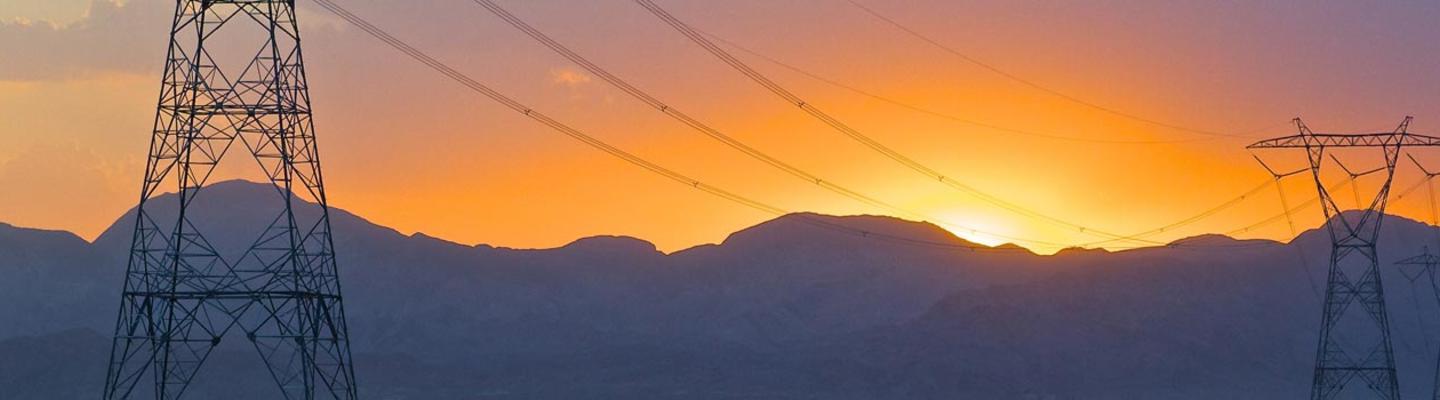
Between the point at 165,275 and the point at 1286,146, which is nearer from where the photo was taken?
the point at 165,275

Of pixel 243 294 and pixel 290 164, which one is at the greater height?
pixel 290 164

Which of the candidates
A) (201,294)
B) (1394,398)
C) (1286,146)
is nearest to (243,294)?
(201,294)

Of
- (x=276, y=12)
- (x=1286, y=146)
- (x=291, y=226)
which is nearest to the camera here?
(x=291, y=226)

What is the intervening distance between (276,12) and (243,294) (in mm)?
9535

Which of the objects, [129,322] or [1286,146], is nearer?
[129,322]

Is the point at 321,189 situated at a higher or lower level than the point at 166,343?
higher

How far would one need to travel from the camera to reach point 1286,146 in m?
93.4

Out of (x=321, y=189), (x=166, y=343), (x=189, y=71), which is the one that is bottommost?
(x=166, y=343)

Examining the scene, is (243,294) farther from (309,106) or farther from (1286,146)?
(1286,146)

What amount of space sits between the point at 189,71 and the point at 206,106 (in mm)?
1319

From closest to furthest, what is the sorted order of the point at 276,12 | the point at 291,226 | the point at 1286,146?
1. the point at 291,226
2. the point at 276,12
3. the point at 1286,146

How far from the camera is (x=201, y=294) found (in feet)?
191

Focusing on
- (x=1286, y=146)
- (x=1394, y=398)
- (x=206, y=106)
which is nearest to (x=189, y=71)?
(x=206, y=106)

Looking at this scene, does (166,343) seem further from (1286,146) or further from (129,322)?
(1286,146)
